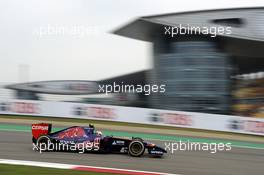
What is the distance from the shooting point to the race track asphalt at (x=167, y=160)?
33.3 ft

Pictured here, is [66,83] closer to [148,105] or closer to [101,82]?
[101,82]

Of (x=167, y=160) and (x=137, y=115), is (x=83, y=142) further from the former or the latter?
(x=137, y=115)

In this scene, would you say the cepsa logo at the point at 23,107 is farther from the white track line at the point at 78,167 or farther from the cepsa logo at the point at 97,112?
the white track line at the point at 78,167

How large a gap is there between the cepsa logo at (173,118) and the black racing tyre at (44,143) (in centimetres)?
989

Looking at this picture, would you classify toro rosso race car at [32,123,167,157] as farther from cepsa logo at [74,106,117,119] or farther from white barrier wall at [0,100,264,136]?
cepsa logo at [74,106,117,119]

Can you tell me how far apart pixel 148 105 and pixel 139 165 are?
17.5m

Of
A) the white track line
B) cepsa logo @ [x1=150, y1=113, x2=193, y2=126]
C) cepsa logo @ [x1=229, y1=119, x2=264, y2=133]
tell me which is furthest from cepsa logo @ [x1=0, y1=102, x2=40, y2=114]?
the white track line

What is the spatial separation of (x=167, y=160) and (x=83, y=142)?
6.56 ft

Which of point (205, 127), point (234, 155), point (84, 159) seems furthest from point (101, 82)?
point (84, 159)

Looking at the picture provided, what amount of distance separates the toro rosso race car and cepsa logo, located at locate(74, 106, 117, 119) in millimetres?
10009

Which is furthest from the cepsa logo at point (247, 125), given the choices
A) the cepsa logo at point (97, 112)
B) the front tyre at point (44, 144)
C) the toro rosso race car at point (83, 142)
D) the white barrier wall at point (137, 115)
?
the front tyre at point (44, 144)

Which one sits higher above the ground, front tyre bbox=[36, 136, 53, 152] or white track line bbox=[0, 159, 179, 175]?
front tyre bbox=[36, 136, 53, 152]

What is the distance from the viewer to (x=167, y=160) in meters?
11.2

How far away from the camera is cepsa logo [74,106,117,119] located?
2139cm
